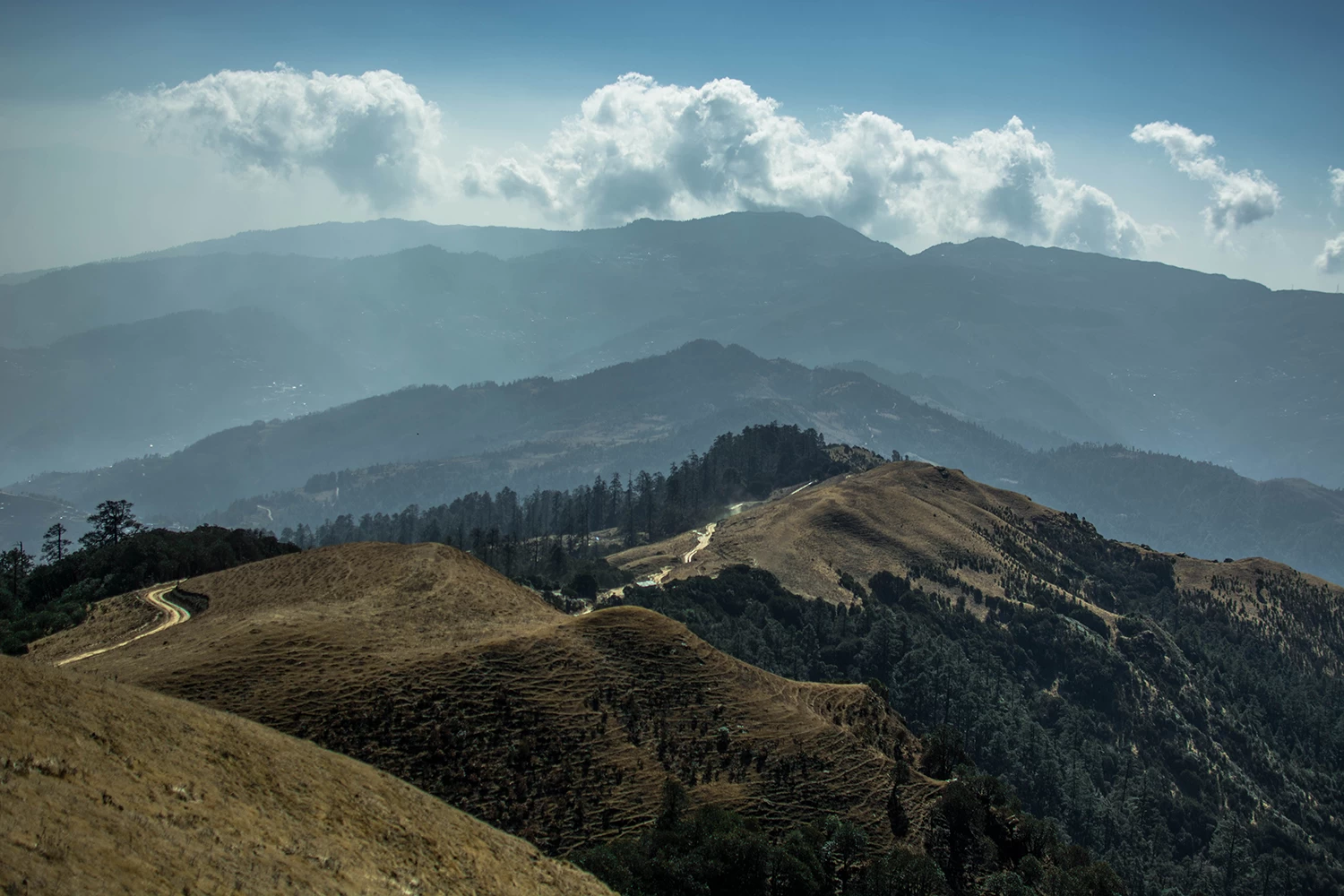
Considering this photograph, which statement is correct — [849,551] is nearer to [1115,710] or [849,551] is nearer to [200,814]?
[1115,710]

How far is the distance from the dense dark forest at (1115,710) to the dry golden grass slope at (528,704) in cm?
5839

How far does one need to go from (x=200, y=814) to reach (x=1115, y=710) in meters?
159

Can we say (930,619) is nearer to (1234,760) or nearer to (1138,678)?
(1138,678)

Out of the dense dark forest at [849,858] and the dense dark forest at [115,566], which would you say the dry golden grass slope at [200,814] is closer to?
the dense dark forest at [849,858]

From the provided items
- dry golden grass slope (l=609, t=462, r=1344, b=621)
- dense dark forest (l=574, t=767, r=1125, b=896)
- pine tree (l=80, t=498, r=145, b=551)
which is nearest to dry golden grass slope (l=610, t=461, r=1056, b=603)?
dry golden grass slope (l=609, t=462, r=1344, b=621)

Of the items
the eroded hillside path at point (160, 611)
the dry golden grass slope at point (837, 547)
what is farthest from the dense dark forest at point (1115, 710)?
the eroded hillside path at point (160, 611)

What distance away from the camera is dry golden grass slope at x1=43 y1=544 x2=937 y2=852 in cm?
4694

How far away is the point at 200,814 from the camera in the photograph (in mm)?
26203

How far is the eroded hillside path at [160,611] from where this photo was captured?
5750cm

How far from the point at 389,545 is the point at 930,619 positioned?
114m

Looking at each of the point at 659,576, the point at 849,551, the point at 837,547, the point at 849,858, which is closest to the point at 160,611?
the point at 849,858

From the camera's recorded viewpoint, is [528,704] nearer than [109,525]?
Yes

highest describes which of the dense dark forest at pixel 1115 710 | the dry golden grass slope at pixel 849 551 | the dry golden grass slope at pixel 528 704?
the dry golden grass slope at pixel 528 704

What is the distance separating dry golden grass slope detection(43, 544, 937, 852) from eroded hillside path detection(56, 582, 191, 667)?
174cm
